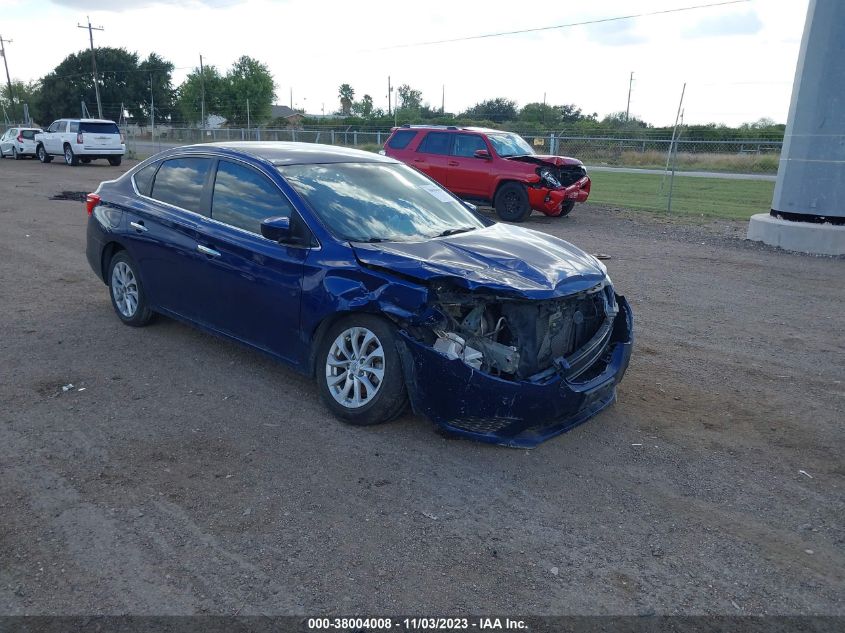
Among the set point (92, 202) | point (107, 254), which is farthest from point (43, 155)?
point (107, 254)

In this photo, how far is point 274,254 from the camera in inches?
186

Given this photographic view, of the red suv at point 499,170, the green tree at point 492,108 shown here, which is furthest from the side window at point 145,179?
the green tree at point 492,108

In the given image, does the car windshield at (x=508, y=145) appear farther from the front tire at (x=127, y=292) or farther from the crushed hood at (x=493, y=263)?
the crushed hood at (x=493, y=263)

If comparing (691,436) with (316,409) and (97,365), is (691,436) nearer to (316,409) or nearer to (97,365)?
(316,409)

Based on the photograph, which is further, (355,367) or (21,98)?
(21,98)

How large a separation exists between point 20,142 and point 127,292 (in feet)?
96.6

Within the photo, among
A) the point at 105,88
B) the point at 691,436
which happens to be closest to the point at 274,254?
the point at 691,436

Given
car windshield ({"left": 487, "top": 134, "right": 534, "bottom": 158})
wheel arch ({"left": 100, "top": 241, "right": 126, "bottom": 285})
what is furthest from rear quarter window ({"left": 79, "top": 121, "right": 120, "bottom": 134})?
wheel arch ({"left": 100, "top": 241, "right": 126, "bottom": 285})

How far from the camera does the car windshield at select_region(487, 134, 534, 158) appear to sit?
14908 mm

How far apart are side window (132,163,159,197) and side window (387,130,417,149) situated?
10376mm

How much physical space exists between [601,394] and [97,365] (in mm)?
3840

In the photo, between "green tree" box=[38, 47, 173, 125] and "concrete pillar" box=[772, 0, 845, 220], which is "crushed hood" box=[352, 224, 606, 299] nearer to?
"concrete pillar" box=[772, 0, 845, 220]

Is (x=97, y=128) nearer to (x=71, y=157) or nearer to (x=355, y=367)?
(x=71, y=157)

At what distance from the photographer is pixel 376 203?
5.03 m
